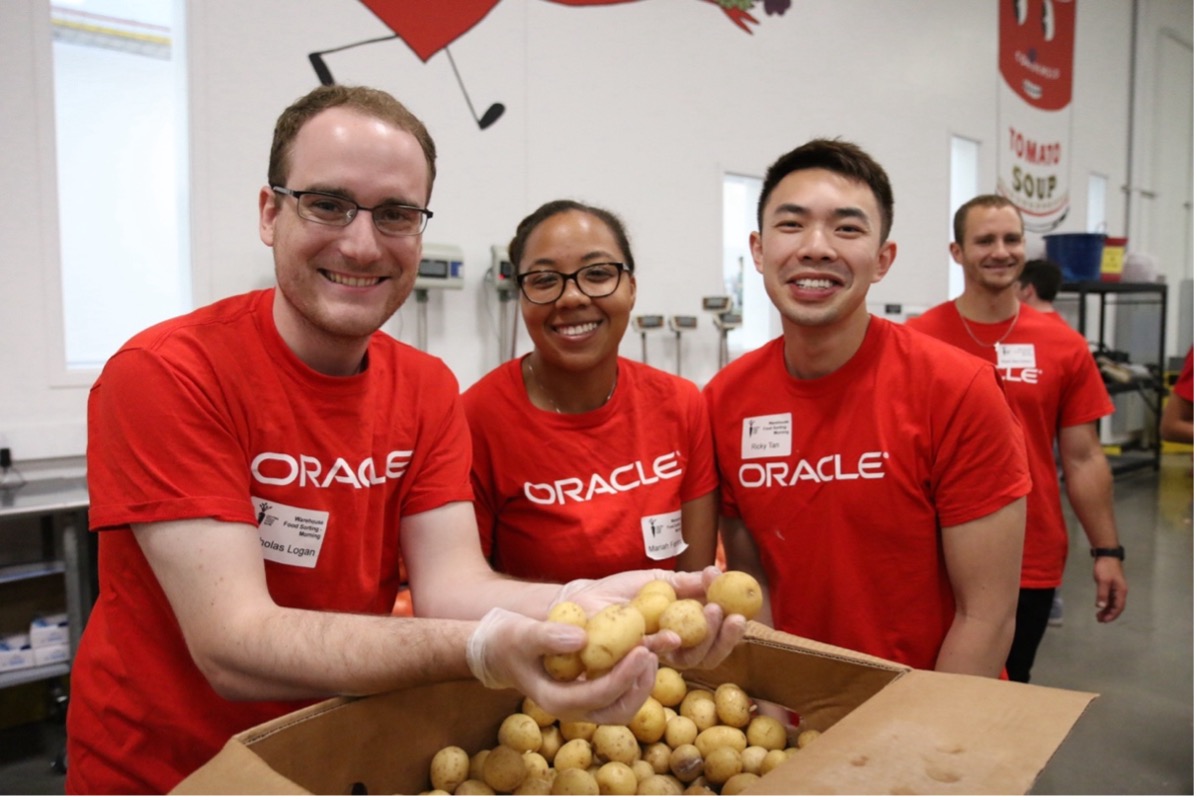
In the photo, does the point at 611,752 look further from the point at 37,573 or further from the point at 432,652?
the point at 37,573

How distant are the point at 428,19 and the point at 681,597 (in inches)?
111

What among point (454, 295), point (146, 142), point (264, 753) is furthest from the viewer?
point (146, 142)

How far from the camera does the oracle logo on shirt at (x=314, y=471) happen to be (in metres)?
1.12

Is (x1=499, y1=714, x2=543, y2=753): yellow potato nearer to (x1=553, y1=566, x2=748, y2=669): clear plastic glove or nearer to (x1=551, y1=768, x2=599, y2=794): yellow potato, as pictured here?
(x1=551, y1=768, x2=599, y2=794): yellow potato

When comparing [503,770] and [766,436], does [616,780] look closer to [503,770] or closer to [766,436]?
[503,770]

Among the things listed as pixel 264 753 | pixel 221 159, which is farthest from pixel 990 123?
pixel 264 753

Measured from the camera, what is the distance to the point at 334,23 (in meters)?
2.96

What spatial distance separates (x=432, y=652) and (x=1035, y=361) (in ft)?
6.67

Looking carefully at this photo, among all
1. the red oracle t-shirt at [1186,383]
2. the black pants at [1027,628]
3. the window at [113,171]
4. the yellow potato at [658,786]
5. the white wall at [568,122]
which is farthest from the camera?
the window at [113,171]

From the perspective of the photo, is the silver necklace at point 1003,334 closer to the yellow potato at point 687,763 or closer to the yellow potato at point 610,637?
the yellow potato at point 687,763

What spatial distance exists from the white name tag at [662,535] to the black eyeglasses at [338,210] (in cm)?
72

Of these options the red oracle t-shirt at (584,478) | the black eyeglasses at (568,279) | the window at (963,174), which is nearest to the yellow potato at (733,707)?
the red oracle t-shirt at (584,478)

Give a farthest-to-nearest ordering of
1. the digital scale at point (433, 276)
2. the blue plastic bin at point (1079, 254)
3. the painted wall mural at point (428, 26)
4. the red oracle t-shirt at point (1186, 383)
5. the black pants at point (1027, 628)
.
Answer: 1. the blue plastic bin at point (1079, 254)
2. the digital scale at point (433, 276)
3. the painted wall mural at point (428, 26)
4. the red oracle t-shirt at point (1186, 383)
5. the black pants at point (1027, 628)

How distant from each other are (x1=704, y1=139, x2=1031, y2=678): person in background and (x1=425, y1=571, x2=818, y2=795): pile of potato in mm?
282
